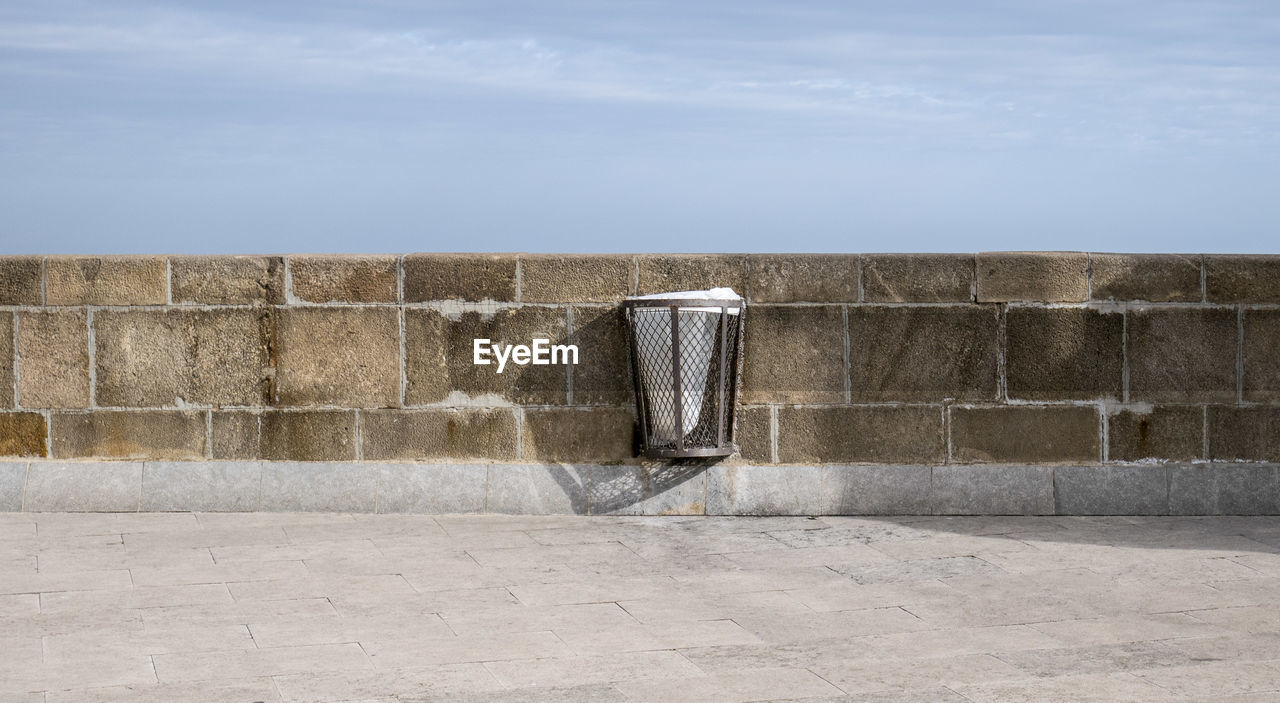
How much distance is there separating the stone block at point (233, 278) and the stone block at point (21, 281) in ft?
2.51

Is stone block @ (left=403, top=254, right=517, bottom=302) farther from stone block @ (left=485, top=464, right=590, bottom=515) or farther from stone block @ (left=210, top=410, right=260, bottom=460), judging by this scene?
stone block @ (left=210, top=410, right=260, bottom=460)

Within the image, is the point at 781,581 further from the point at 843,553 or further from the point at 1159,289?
the point at 1159,289

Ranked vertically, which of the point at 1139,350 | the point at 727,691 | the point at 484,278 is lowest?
the point at 727,691

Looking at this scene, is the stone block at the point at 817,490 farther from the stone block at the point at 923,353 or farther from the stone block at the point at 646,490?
the stone block at the point at 923,353

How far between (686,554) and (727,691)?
85.0 inches

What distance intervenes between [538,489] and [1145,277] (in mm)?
3731

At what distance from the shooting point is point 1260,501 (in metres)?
7.50

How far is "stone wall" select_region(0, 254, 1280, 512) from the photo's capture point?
739 cm

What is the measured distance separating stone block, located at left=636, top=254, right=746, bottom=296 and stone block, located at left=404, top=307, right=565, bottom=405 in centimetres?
54

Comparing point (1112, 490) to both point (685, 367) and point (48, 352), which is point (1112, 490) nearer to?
point (685, 367)

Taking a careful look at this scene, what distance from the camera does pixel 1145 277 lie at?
24.5 feet

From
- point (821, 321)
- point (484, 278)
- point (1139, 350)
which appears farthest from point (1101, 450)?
point (484, 278)

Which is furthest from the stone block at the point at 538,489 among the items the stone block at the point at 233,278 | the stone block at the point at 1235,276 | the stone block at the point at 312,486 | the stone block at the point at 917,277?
the stone block at the point at 1235,276

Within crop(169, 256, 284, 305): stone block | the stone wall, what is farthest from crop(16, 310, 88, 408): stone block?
crop(169, 256, 284, 305): stone block
